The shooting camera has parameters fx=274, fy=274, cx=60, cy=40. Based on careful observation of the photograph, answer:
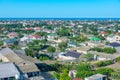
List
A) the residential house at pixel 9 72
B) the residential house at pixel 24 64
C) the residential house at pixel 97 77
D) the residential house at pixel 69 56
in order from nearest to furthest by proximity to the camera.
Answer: the residential house at pixel 9 72, the residential house at pixel 97 77, the residential house at pixel 24 64, the residential house at pixel 69 56

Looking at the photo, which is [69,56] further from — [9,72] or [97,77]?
[9,72]

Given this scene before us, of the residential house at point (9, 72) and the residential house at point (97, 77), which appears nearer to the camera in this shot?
the residential house at point (9, 72)

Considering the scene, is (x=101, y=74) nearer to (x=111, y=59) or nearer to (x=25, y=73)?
(x=25, y=73)

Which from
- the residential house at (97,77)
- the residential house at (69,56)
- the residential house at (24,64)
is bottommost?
the residential house at (69,56)

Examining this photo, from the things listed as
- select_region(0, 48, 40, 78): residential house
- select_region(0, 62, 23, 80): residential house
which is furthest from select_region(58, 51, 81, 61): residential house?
select_region(0, 62, 23, 80): residential house

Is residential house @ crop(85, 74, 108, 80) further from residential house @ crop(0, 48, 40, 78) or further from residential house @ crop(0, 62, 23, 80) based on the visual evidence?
residential house @ crop(0, 62, 23, 80)

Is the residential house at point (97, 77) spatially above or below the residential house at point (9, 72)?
below

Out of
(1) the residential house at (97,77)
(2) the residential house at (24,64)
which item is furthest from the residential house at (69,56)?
(1) the residential house at (97,77)

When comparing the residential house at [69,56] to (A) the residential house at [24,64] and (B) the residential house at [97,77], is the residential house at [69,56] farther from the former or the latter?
(B) the residential house at [97,77]

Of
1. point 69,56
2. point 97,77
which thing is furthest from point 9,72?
point 69,56

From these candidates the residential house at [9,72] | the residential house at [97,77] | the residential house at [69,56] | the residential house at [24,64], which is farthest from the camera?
the residential house at [69,56]
